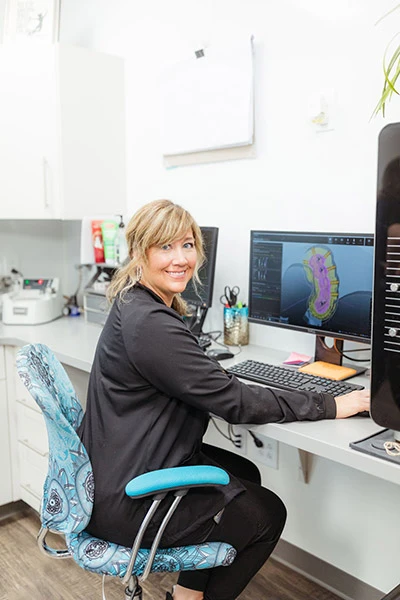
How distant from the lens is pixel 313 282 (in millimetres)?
1785

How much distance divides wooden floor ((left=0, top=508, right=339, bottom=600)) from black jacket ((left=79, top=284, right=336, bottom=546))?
29.8 inches

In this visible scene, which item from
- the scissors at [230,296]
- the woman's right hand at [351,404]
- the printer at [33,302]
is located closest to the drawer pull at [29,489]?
the printer at [33,302]

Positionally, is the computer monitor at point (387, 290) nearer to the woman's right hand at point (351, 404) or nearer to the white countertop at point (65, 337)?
the woman's right hand at point (351, 404)

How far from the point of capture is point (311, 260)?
1.78 metres

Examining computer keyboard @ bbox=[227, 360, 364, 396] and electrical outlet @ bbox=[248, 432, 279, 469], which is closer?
computer keyboard @ bbox=[227, 360, 364, 396]

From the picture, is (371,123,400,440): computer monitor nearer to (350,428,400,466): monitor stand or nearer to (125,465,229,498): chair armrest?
(350,428,400,466): monitor stand

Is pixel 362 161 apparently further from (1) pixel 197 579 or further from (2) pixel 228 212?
(1) pixel 197 579

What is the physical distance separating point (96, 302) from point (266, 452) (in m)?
1.06

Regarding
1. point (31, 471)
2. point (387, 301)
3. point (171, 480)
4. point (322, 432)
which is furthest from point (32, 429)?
point (387, 301)

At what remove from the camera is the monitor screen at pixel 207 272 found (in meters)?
2.12

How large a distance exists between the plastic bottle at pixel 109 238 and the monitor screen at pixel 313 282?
3.00 ft

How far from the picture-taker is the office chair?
51.2 inches

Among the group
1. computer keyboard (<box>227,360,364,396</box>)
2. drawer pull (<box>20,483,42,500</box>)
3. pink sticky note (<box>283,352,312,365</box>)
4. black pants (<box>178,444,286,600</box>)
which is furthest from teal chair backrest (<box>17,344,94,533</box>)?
drawer pull (<box>20,483,42,500</box>)

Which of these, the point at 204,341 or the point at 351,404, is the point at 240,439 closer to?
the point at 204,341
